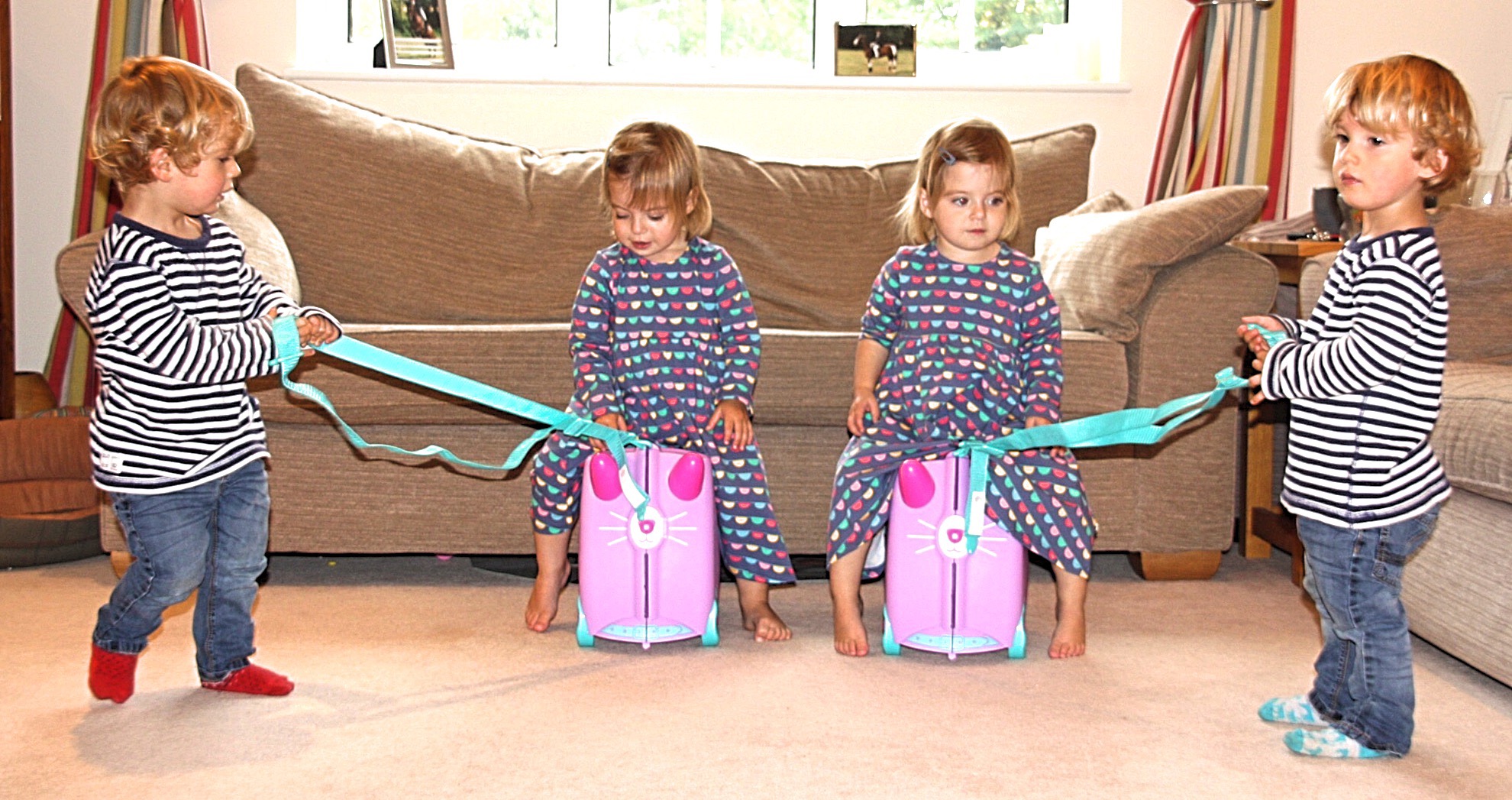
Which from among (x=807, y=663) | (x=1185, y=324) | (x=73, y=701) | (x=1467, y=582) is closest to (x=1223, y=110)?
(x=1185, y=324)

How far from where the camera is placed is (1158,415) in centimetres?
188

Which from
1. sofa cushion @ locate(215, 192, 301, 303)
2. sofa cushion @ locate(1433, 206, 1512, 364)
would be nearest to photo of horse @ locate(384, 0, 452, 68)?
sofa cushion @ locate(215, 192, 301, 303)

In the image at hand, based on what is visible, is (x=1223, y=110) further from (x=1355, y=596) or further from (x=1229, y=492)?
(x=1355, y=596)

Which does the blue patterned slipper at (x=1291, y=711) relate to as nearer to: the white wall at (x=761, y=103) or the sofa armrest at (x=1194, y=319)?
the sofa armrest at (x=1194, y=319)

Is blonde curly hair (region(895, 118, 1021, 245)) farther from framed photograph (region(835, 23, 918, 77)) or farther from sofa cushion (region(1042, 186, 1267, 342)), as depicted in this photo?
framed photograph (region(835, 23, 918, 77))

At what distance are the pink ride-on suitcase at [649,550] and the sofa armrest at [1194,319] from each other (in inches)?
35.2

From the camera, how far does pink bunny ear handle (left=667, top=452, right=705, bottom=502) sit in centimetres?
204

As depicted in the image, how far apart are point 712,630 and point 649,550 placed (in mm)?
169

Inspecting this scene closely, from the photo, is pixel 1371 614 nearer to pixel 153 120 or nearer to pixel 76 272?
pixel 153 120

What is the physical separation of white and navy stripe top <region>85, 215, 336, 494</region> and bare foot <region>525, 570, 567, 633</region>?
0.57 meters

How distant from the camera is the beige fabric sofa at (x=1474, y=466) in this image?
6.17 feet

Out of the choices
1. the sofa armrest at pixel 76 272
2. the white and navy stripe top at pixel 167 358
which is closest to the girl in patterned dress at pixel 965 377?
the white and navy stripe top at pixel 167 358

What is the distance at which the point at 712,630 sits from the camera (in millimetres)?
2119

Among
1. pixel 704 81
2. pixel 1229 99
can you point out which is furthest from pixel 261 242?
pixel 1229 99
